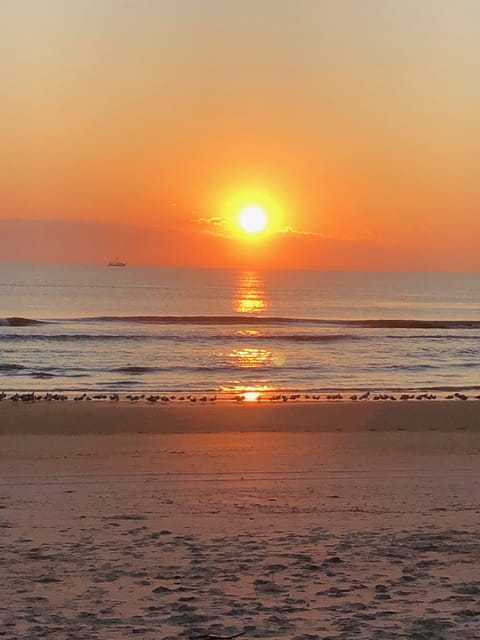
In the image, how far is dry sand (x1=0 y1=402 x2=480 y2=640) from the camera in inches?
192

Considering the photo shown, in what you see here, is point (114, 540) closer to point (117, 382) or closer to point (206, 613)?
point (206, 613)

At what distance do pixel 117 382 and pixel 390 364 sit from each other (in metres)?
10.9

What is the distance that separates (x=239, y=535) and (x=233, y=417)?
8.27m

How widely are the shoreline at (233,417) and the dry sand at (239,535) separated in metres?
0.75

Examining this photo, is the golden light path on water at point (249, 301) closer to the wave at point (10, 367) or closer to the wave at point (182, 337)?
the wave at point (182, 337)

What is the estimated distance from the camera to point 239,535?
22.3ft

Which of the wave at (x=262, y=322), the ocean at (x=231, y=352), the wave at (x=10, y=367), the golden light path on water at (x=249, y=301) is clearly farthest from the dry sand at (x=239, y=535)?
the golden light path on water at (x=249, y=301)

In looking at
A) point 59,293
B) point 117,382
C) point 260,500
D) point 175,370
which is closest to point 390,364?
point 175,370

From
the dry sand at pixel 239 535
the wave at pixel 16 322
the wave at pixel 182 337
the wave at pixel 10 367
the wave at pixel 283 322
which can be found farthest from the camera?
the wave at pixel 283 322

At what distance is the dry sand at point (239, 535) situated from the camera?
4.87m

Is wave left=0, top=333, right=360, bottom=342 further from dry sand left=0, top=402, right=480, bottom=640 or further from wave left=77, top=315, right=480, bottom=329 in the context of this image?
dry sand left=0, top=402, right=480, bottom=640

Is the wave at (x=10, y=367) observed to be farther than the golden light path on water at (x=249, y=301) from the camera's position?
No

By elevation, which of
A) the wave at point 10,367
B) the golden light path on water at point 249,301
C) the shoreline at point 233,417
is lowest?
the shoreline at point 233,417

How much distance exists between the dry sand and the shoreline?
2.47 feet
